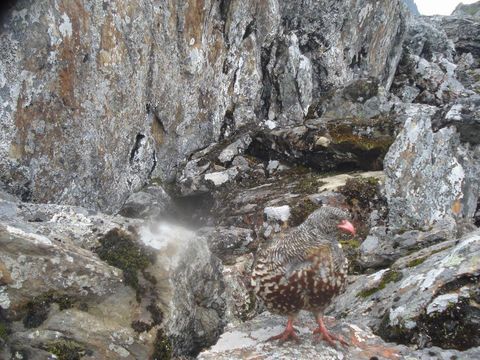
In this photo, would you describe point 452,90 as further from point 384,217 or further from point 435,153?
point 384,217

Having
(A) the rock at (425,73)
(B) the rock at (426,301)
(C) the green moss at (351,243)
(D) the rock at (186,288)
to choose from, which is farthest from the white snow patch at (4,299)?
(A) the rock at (425,73)

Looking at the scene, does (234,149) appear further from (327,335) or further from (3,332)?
(3,332)

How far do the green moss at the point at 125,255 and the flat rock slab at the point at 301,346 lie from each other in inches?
74.4

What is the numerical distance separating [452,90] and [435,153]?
2286 centimetres

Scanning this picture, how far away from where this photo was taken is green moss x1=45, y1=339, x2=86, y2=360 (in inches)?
283

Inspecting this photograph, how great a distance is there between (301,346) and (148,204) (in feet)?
31.7

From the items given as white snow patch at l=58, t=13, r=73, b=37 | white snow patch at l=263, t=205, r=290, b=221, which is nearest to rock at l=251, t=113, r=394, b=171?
white snow patch at l=263, t=205, r=290, b=221

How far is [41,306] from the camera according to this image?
24.5ft

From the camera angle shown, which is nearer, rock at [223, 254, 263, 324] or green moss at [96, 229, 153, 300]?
green moss at [96, 229, 153, 300]

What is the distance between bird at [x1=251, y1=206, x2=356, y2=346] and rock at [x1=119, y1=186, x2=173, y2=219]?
338 inches

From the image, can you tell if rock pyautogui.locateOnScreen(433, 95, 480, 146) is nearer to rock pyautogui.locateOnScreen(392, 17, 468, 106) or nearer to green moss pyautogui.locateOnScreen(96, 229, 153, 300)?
green moss pyautogui.locateOnScreen(96, 229, 153, 300)

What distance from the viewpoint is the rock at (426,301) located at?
275 inches

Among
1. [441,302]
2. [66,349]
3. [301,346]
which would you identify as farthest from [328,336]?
[66,349]

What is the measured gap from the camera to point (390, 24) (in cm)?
3612
